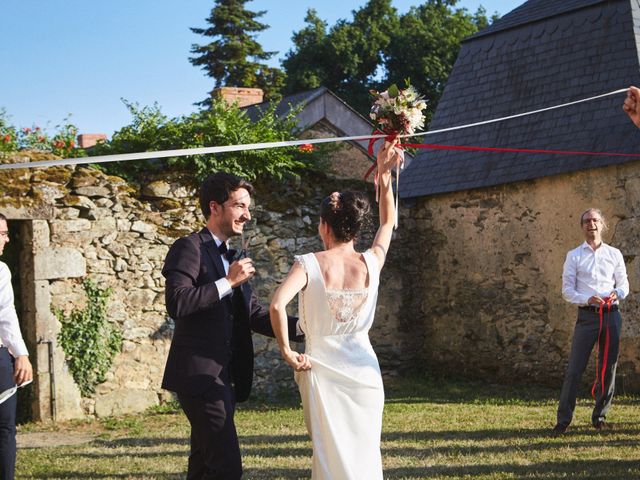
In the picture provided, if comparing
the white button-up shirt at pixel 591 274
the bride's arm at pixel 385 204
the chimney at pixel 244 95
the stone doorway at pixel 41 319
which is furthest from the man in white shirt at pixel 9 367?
the chimney at pixel 244 95

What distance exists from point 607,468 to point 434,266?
6.40 meters

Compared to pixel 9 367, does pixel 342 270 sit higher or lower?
higher

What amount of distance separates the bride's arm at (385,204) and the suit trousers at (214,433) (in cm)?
105

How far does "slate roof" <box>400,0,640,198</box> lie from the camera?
11.0m

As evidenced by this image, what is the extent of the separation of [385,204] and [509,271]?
7448 mm

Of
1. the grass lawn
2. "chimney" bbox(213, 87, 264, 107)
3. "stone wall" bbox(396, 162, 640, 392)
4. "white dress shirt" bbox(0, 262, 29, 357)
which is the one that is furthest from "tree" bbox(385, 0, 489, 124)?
"white dress shirt" bbox(0, 262, 29, 357)

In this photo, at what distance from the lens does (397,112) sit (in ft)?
17.1

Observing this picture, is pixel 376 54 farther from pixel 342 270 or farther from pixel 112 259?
pixel 342 270

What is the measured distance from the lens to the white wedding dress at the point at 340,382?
426 centimetres

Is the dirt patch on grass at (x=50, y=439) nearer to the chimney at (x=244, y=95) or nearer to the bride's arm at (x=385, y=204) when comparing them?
the bride's arm at (x=385, y=204)

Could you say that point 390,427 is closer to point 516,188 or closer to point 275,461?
point 275,461

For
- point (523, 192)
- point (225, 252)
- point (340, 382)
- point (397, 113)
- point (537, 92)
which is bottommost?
point (340, 382)

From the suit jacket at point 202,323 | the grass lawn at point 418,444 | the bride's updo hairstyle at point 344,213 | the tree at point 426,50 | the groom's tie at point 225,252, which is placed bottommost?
the grass lawn at point 418,444

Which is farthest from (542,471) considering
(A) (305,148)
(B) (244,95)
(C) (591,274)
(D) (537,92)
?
(B) (244,95)
